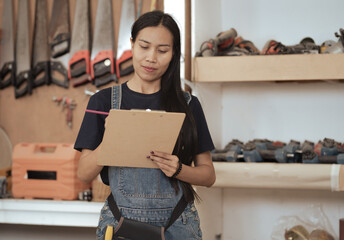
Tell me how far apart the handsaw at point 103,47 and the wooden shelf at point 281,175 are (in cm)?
101

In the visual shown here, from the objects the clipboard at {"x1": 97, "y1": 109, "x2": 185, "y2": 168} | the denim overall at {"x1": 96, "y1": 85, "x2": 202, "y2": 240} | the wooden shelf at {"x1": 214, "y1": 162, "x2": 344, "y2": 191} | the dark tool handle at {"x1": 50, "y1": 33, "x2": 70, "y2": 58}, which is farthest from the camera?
the dark tool handle at {"x1": 50, "y1": 33, "x2": 70, "y2": 58}

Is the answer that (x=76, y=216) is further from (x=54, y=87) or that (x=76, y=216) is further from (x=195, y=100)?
(x=195, y=100)

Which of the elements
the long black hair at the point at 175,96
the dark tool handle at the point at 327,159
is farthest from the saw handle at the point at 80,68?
the long black hair at the point at 175,96

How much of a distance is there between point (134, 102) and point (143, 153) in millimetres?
184

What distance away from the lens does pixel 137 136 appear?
4.30 ft

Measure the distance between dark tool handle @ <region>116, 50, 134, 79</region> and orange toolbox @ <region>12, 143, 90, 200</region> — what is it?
56cm

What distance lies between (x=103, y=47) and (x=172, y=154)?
1.83 meters

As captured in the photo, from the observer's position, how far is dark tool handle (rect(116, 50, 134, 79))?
3137 millimetres

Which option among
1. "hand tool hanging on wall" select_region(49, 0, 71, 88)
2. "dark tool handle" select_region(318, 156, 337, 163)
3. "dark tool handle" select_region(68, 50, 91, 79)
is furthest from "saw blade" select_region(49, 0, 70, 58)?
"dark tool handle" select_region(318, 156, 337, 163)

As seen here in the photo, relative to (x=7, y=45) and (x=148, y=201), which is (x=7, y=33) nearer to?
(x=7, y=45)

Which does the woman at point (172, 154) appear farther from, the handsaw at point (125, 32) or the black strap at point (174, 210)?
the handsaw at point (125, 32)

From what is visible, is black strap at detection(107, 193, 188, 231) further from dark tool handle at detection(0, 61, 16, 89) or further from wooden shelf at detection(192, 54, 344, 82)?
dark tool handle at detection(0, 61, 16, 89)

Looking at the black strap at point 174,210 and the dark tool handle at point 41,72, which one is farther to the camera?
the dark tool handle at point 41,72

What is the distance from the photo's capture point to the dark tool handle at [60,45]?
326cm
